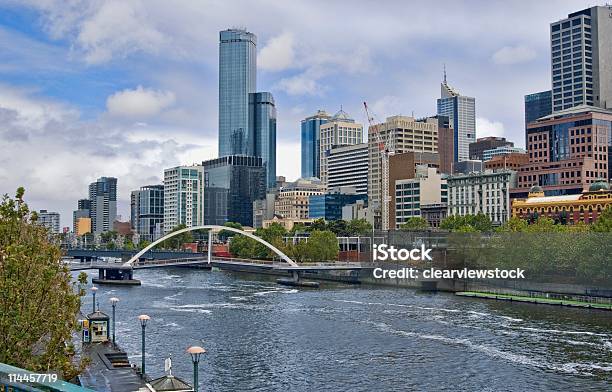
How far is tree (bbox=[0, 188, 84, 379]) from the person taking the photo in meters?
23.3

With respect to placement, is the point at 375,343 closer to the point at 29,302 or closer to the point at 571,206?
the point at 29,302

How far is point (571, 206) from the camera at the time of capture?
16700 cm

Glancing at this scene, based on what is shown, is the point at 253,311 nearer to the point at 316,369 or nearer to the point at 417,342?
the point at 417,342

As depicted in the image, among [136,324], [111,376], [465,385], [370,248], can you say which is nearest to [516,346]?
[465,385]

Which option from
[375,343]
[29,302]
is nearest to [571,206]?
[375,343]

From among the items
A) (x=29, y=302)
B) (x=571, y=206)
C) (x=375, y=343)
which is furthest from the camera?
(x=571, y=206)

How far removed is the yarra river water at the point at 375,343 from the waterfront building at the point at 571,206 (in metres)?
68.1

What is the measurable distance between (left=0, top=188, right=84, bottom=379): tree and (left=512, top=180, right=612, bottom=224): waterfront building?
Result: 14697 centimetres

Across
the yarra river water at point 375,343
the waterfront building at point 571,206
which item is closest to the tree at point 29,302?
the yarra river water at point 375,343

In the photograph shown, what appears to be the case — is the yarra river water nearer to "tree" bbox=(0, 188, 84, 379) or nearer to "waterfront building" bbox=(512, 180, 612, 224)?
"tree" bbox=(0, 188, 84, 379)

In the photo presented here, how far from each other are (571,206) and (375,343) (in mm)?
115553

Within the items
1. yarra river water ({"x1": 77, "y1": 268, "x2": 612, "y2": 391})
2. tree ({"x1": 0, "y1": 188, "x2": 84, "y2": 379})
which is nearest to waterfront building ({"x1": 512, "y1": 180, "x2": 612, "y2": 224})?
yarra river water ({"x1": 77, "y1": 268, "x2": 612, "y2": 391})

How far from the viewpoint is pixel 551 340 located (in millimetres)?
65750

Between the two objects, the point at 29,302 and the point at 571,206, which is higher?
the point at 571,206
